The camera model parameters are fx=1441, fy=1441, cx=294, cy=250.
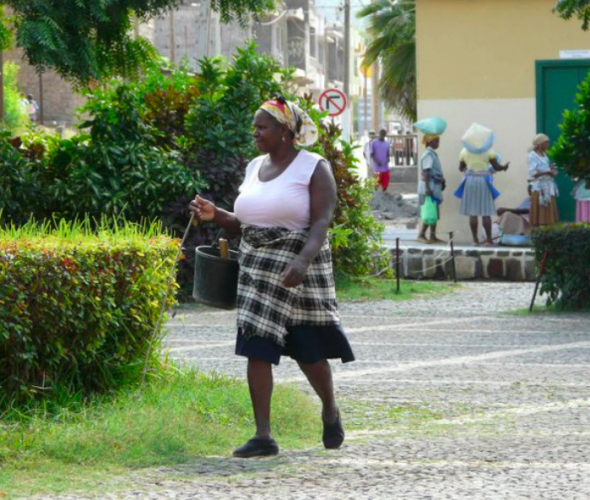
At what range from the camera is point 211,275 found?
24.6 ft

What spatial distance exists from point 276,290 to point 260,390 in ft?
1.64

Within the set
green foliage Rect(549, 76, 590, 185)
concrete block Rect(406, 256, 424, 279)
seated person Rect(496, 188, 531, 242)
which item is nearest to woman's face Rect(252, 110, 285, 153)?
green foliage Rect(549, 76, 590, 185)

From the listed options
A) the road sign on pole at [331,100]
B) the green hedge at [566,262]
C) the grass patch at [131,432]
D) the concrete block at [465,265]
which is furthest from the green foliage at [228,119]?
the road sign on pole at [331,100]

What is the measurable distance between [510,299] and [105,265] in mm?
9535

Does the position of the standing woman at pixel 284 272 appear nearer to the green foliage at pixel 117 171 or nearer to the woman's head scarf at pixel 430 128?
the green foliage at pixel 117 171

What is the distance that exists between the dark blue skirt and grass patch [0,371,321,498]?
0.53 meters

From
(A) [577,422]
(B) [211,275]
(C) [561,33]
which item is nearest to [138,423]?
(B) [211,275]

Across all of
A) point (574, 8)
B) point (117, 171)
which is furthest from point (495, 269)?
point (574, 8)

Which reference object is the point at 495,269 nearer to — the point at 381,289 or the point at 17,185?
the point at 381,289

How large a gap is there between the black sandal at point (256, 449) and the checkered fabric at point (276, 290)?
497 millimetres

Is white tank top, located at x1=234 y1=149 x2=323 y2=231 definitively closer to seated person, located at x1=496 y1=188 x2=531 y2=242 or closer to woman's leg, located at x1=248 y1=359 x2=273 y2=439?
woman's leg, located at x1=248 y1=359 x2=273 y2=439

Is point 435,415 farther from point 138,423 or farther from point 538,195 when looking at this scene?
point 538,195

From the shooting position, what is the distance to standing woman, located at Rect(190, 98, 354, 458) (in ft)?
23.3

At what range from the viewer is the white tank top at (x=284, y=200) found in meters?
7.19
